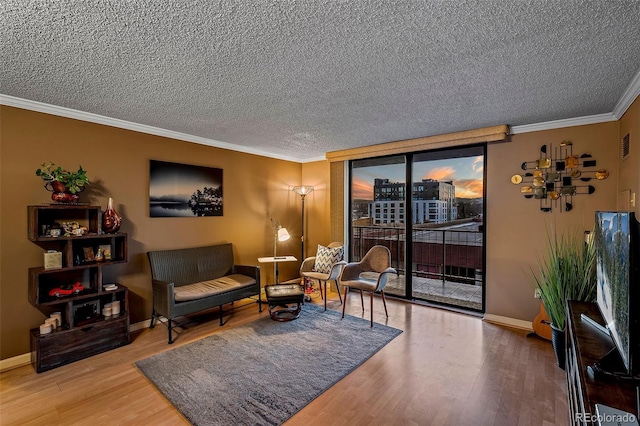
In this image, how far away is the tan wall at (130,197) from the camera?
262 centimetres

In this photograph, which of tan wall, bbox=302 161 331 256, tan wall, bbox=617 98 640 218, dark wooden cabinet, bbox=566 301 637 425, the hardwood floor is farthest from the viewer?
tan wall, bbox=302 161 331 256

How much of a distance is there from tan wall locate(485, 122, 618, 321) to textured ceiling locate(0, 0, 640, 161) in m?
0.33

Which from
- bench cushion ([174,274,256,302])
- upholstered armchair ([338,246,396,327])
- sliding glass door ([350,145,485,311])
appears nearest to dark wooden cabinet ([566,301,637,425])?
upholstered armchair ([338,246,396,327])

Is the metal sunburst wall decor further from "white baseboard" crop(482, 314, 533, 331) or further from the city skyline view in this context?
"white baseboard" crop(482, 314, 533, 331)

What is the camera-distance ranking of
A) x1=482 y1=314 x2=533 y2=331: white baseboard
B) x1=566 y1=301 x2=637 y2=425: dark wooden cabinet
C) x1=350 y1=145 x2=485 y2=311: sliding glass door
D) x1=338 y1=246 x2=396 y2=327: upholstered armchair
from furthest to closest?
x1=350 y1=145 x2=485 y2=311: sliding glass door < x1=338 y1=246 x2=396 y2=327: upholstered armchair < x1=482 y1=314 x2=533 y2=331: white baseboard < x1=566 y1=301 x2=637 y2=425: dark wooden cabinet

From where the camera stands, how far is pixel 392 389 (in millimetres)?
2277

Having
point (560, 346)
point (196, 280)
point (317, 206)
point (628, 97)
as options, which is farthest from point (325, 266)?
point (628, 97)

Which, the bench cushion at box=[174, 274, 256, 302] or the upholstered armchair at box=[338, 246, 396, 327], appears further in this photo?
the upholstered armchair at box=[338, 246, 396, 327]

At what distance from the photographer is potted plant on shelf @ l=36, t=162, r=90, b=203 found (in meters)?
2.64

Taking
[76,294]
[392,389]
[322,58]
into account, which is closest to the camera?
[322,58]

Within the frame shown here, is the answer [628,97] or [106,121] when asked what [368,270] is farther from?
[106,121]

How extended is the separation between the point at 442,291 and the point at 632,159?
2879 millimetres

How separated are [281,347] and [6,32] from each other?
122 inches

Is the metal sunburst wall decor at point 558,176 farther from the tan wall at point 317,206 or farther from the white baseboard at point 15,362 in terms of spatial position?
the white baseboard at point 15,362
